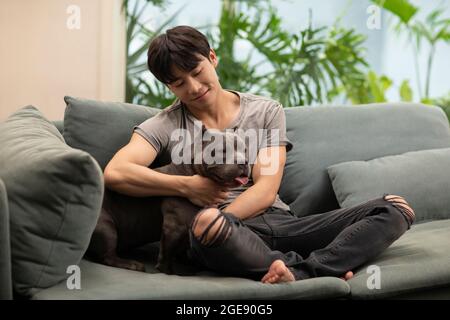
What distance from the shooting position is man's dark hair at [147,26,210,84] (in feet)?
6.34

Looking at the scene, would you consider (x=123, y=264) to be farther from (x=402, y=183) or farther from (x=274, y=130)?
(x=402, y=183)

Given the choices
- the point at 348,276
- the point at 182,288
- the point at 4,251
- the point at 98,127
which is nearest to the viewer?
the point at 4,251

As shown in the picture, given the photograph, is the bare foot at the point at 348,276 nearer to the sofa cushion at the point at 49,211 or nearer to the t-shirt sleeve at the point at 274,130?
the t-shirt sleeve at the point at 274,130

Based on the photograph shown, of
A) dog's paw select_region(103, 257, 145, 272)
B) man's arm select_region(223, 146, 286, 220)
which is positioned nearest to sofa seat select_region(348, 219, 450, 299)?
man's arm select_region(223, 146, 286, 220)

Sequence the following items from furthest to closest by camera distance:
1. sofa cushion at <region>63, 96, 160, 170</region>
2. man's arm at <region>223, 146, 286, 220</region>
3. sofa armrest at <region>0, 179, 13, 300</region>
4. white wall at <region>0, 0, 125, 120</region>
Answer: white wall at <region>0, 0, 125, 120</region> < sofa cushion at <region>63, 96, 160, 170</region> < man's arm at <region>223, 146, 286, 220</region> < sofa armrest at <region>0, 179, 13, 300</region>

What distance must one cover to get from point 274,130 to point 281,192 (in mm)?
395

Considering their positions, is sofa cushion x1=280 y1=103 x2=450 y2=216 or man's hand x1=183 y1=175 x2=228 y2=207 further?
sofa cushion x1=280 y1=103 x2=450 y2=216

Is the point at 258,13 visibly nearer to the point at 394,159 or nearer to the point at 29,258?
the point at 394,159

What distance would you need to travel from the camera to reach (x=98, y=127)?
7.21ft

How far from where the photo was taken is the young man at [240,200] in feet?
5.47

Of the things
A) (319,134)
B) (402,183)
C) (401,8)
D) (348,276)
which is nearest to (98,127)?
(319,134)

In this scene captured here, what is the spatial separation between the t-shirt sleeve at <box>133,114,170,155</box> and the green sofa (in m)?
0.17

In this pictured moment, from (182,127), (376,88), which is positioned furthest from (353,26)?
(182,127)

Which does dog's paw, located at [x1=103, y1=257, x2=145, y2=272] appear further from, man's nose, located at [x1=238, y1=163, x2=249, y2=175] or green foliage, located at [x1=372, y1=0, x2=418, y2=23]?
green foliage, located at [x1=372, y1=0, x2=418, y2=23]
